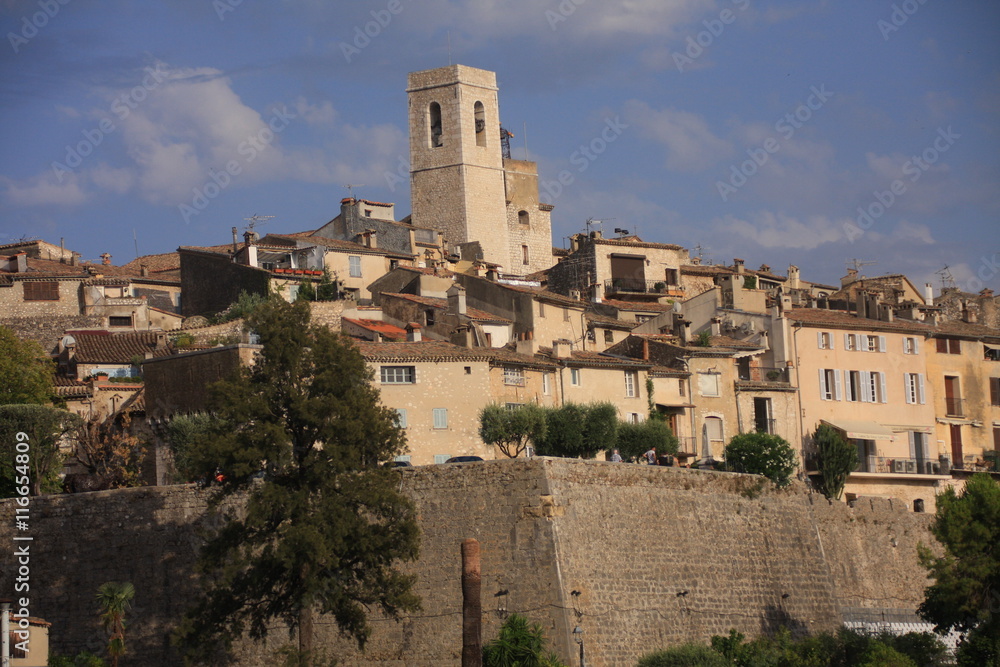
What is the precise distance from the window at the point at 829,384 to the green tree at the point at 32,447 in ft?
93.9

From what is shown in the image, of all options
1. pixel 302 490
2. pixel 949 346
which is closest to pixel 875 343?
pixel 949 346

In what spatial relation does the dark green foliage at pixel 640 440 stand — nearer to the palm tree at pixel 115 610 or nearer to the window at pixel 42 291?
the palm tree at pixel 115 610

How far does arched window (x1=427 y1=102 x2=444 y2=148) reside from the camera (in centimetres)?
9281

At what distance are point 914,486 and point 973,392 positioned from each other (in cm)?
732

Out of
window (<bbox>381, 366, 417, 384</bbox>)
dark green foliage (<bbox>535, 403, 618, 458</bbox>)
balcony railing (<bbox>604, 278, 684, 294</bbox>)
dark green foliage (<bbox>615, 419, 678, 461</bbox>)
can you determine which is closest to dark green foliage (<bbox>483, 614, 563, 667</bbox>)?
window (<bbox>381, 366, 417, 384</bbox>)

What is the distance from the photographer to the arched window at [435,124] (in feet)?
305

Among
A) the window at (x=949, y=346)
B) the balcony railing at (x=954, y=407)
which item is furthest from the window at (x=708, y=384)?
the window at (x=949, y=346)

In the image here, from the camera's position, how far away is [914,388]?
2616 inches

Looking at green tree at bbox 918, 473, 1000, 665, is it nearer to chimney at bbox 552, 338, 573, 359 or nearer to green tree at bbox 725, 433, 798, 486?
green tree at bbox 725, 433, 798, 486

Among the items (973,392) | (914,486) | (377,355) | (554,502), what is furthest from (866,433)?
(554,502)

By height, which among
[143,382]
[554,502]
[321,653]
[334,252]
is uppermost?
[334,252]

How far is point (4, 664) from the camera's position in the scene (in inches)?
1421

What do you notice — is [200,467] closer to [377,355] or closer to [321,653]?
[321,653]

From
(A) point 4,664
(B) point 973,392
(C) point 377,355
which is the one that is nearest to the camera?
(A) point 4,664
